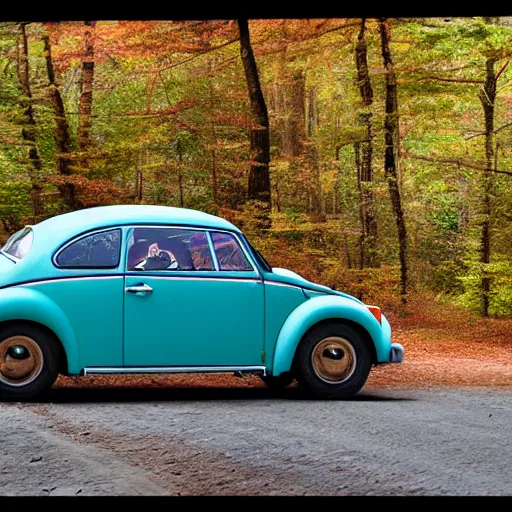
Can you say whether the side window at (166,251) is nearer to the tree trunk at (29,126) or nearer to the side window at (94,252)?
the side window at (94,252)

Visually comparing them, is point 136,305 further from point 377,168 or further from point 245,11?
point 377,168

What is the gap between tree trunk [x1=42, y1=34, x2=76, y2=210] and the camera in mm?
8273

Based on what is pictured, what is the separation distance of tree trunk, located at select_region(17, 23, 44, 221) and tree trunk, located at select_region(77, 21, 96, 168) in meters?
0.44

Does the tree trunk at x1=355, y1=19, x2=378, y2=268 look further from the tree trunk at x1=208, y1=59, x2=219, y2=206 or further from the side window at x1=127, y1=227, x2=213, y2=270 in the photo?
the side window at x1=127, y1=227, x2=213, y2=270

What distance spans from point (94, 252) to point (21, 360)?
0.76 meters

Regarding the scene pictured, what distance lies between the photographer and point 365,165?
1059 cm

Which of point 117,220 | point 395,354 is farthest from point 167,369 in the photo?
point 395,354

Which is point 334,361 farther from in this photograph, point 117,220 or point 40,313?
point 40,313

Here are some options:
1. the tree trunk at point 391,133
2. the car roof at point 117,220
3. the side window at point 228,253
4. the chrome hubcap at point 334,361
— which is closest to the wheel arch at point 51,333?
the car roof at point 117,220

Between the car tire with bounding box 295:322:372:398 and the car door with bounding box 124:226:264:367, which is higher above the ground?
the car door with bounding box 124:226:264:367

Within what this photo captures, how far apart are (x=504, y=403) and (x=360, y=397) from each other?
1098 mm

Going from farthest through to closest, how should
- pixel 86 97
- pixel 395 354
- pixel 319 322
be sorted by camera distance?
pixel 86 97 → pixel 395 354 → pixel 319 322

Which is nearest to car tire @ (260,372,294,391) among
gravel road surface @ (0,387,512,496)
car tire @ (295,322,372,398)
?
gravel road surface @ (0,387,512,496)
